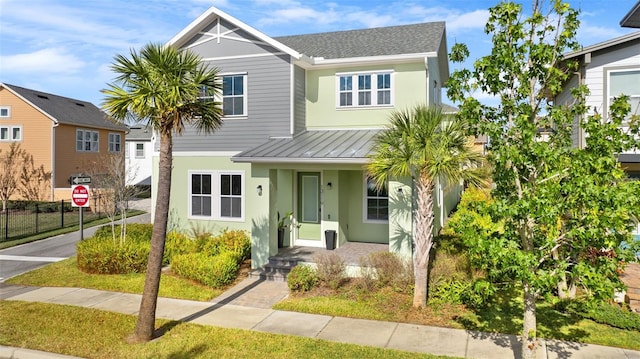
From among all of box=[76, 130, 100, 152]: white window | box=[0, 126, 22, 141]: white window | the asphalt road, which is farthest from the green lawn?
box=[0, 126, 22, 141]: white window

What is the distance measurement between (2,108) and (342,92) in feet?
97.8

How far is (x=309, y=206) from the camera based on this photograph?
1562 cm

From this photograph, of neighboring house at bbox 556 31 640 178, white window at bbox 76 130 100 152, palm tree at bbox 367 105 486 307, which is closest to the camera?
palm tree at bbox 367 105 486 307

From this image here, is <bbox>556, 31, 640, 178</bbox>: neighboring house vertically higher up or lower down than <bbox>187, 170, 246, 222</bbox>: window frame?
higher up

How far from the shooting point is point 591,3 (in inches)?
298

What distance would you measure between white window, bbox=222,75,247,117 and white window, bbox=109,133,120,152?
25900 millimetres

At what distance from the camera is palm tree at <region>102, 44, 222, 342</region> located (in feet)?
28.7

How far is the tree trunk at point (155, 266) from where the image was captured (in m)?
Result: 8.67

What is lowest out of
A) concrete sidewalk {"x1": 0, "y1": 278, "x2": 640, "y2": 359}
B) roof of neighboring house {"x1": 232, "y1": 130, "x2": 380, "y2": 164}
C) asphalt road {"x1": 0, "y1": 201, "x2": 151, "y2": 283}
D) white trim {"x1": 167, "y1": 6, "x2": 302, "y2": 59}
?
concrete sidewalk {"x1": 0, "y1": 278, "x2": 640, "y2": 359}

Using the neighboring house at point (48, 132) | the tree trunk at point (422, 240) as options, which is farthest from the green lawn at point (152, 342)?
the neighboring house at point (48, 132)

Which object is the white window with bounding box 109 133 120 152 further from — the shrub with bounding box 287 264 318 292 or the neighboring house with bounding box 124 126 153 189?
the shrub with bounding box 287 264 318 292

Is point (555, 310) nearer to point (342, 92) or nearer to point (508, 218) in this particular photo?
point (508, 218)

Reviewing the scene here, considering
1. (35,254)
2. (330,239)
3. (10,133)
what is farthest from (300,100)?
(10,133)

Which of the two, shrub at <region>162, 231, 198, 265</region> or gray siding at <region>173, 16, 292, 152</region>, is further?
gray siding at <region>173, 16, 292, 152</region>
